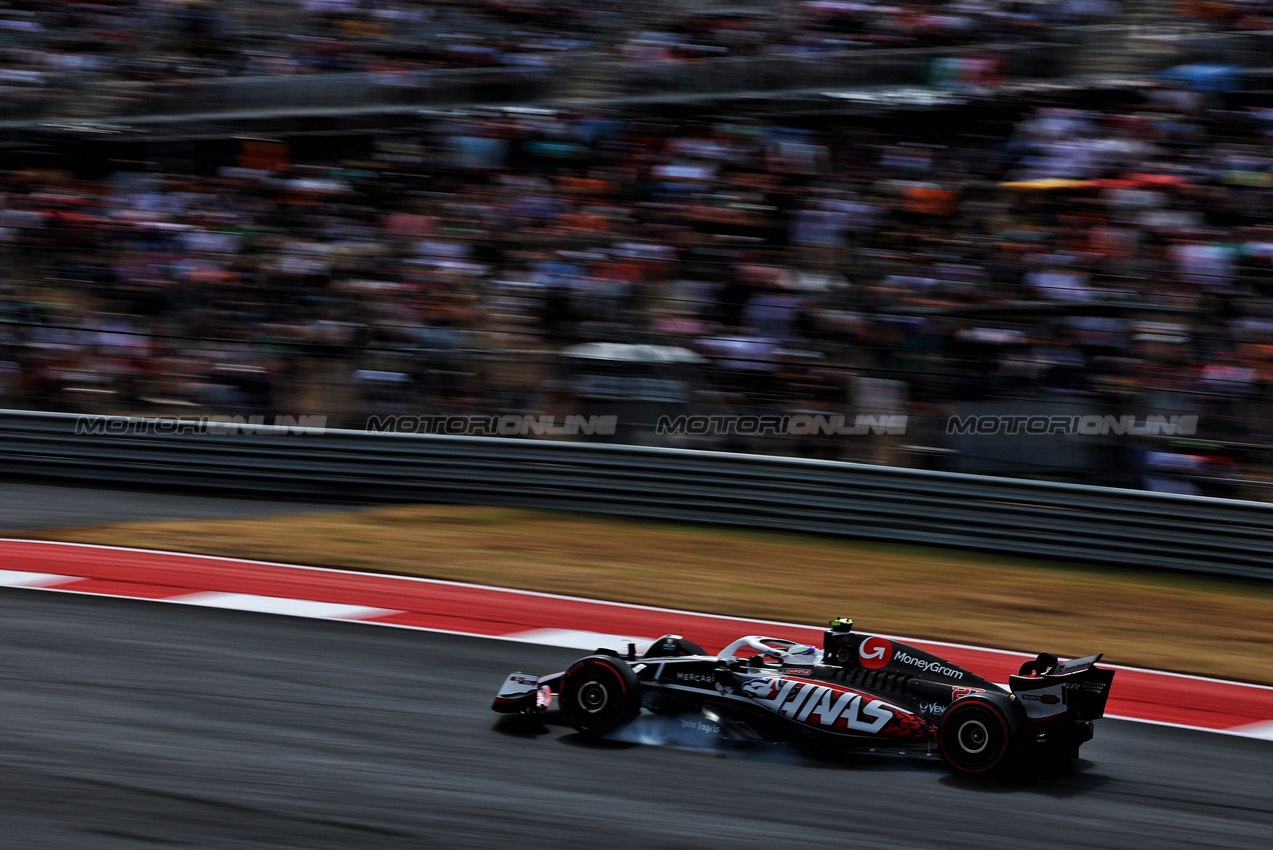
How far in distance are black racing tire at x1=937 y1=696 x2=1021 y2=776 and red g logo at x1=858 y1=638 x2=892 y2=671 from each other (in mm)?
394

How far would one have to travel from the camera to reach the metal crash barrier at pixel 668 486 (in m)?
9.77

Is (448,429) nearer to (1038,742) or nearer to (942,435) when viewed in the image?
(942,435)

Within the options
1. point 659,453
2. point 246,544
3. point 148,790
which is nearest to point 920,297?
point 659,453

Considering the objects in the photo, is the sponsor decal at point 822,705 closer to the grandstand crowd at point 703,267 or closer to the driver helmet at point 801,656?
the driver helmet at point 801,656

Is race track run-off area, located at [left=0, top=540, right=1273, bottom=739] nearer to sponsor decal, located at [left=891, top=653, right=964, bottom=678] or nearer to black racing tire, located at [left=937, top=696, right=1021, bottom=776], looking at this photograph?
sponsor decal, located at [left=891, top=653, right=964, bottom=678]

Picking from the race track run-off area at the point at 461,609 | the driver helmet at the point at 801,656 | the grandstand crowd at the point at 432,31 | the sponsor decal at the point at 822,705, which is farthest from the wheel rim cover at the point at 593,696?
the grandstand crowd at the point at 432,31

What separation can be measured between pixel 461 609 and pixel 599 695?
3001 mm

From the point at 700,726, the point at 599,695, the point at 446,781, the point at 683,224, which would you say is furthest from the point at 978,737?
the point at 683,224

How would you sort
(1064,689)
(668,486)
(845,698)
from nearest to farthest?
(1064,689)
(845,698)
(668,486)

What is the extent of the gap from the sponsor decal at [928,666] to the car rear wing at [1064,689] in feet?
1.15

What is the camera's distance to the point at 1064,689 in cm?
512

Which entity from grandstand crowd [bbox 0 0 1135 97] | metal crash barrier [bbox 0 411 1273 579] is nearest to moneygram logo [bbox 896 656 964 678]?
metal crash barrier [bbox 0 411 1273 579]

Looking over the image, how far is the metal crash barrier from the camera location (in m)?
9.77

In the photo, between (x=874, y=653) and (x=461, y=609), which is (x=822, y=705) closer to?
(x=874, y=653)
